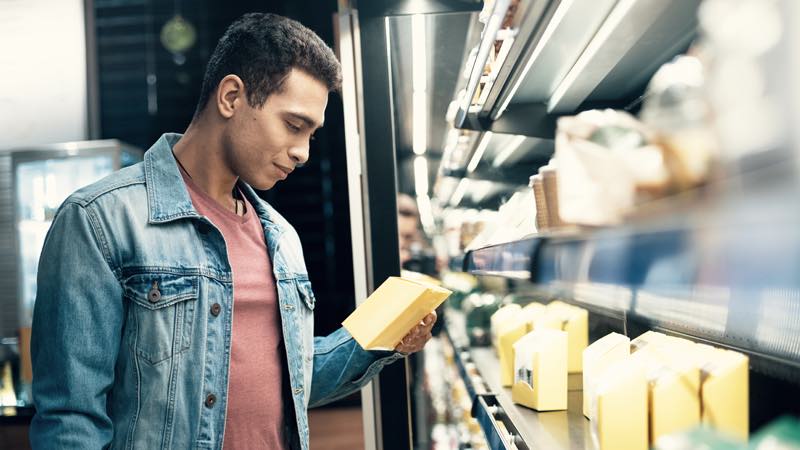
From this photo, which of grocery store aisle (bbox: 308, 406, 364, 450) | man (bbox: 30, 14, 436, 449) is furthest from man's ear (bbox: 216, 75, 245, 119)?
grocery store aisle (bbox: 308, 406, 364, 450)

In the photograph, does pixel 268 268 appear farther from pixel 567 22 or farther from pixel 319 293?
pixel 319 293

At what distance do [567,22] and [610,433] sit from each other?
2.52ft

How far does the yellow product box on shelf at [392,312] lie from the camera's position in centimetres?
149

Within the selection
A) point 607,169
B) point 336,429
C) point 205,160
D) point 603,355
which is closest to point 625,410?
point 603,355

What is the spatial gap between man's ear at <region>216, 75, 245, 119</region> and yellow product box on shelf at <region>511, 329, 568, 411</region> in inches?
35.2

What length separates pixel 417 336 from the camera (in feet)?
5.47

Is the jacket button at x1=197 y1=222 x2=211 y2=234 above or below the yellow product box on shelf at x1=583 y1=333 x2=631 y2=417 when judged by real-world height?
above

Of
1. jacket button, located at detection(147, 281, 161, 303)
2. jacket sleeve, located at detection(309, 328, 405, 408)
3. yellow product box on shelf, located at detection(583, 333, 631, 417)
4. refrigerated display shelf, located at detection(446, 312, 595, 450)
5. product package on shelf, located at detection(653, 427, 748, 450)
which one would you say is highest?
jacket button, located at detection(147, 281, 161, 303)

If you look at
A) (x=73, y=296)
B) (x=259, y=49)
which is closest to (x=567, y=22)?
(x=259, y=49)

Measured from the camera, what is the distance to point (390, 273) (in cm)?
199

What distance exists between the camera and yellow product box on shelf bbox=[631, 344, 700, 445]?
1020 mm

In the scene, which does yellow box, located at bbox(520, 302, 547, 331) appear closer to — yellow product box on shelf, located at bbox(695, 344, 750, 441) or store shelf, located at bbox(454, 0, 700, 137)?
store shelf, located at bbox(454, 0, 700, 137)

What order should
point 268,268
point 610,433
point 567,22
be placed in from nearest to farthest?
point 610,433, point 567,22, point 268,268

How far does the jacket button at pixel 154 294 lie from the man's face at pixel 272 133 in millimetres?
325
